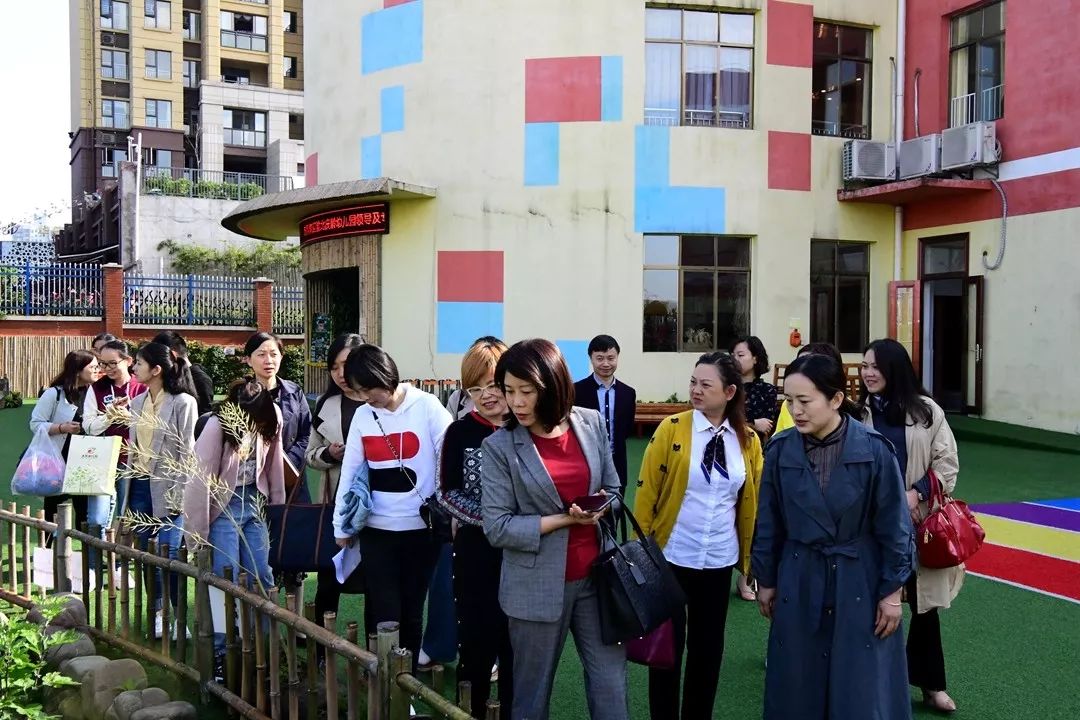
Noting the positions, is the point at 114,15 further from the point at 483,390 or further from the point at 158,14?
the point at 483,390

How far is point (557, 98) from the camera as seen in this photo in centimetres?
1405

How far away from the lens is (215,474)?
14.7 feet

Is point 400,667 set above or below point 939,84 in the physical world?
below

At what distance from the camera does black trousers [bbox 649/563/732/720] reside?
12.3ft

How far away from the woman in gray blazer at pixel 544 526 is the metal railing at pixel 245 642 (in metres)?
0.34

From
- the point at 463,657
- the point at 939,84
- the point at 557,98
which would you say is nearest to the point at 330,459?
the point at 463,657

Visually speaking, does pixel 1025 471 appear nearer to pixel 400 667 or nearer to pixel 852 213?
pixel 852 213

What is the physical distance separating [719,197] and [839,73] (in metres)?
3.13

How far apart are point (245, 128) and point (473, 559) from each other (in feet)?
137

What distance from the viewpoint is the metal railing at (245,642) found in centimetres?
305

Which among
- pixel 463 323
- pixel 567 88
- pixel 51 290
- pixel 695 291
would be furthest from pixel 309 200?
pixel 51 290

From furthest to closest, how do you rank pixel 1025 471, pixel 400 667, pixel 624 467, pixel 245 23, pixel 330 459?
pixel 245 23 → pixel 1025 471 → pixel 624 467 → pixel 330 459 → pixel 400 667

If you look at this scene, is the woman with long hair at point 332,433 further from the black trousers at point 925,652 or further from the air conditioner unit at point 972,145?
the air conditioner unit at point 972,145

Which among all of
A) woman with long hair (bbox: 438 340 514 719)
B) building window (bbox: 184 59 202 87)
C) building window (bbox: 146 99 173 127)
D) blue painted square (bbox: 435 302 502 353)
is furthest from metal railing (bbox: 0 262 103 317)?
building window (bbox: 184 59 202 87)
